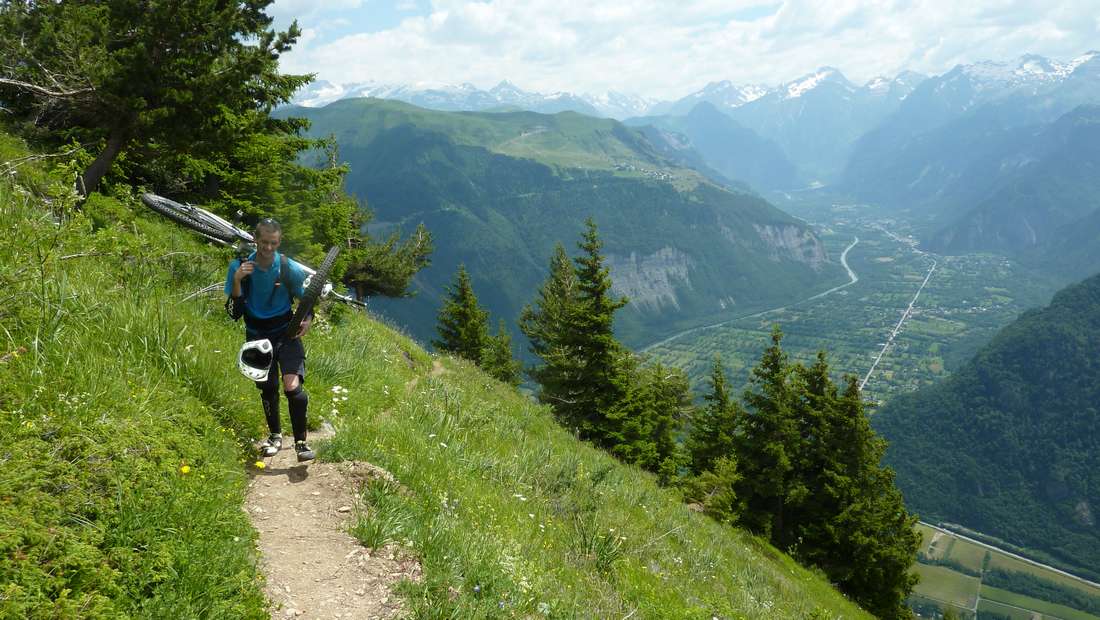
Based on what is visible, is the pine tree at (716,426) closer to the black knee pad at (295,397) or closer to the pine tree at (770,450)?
the pine tree at (770,450)

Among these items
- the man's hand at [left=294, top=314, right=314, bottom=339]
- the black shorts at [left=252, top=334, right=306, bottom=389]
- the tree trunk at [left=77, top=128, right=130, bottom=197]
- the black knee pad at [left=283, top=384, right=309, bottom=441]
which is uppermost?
the tree trunk at [left=77, top=128, right=130, bottom=197]

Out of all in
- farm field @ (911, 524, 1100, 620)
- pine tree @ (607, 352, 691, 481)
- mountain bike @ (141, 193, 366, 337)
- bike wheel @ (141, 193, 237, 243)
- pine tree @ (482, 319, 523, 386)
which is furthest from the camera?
farm field @ (911, 524, 1100, 620)

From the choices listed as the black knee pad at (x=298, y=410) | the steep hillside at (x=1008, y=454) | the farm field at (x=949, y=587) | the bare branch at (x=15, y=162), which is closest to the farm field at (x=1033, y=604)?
the farm field at (x=949, y=587)

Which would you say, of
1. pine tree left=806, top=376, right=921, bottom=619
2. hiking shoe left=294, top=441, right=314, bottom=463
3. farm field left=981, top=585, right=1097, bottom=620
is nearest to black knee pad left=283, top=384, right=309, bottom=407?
hiking shoe left=294, top=441, right=314, bottom=463

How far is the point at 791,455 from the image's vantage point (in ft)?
98.4

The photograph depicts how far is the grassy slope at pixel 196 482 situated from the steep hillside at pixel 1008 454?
19394 cm

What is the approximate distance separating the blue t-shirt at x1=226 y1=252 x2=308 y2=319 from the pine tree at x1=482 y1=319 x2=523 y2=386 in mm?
36369

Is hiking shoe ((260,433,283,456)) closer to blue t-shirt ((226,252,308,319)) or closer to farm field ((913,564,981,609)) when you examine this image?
blue t-shirt ((226,252,308,319))

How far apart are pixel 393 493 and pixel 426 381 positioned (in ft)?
23.8

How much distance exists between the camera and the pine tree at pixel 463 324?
44344 mm

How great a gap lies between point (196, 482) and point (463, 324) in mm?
40944

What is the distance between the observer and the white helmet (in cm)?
581

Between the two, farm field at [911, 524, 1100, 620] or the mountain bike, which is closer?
the mountain bike

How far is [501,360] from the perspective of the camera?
50281 millimetres
